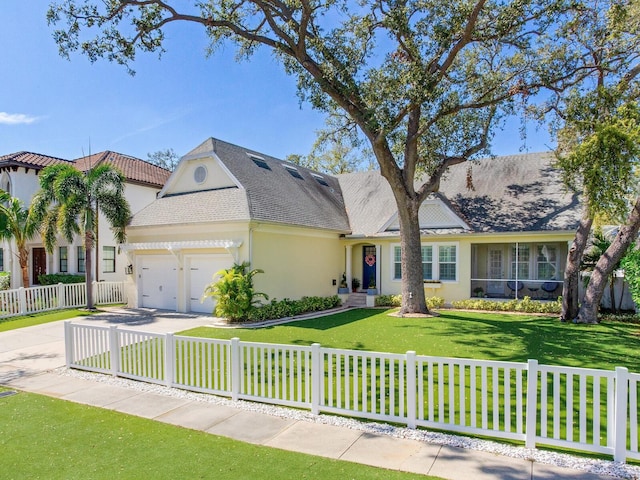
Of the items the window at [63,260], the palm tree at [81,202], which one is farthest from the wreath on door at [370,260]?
the window at [63,260]

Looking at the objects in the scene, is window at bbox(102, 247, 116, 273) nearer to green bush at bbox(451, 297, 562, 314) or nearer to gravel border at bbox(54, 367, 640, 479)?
gravel border at bbox(54, 367, 640, 479)

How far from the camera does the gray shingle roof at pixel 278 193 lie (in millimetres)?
15805

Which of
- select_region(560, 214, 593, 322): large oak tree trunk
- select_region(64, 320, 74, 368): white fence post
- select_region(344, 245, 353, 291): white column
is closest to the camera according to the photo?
select_region(64, 320, 74, 368): white fence post

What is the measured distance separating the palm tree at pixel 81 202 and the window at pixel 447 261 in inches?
550

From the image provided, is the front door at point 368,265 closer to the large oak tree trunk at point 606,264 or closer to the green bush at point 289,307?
the green bush at point 289,307

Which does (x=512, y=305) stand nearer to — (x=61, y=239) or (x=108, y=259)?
(x=108, y=259)

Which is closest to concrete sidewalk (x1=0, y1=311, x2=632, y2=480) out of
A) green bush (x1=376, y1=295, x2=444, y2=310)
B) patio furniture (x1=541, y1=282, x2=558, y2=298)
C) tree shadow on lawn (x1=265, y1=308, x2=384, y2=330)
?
tree shadow on lawn (x1=265, y1=308, x2=384, y2=330)

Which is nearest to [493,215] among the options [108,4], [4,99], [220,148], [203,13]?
[220,148]

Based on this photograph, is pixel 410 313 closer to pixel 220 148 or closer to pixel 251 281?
pixel 251 281

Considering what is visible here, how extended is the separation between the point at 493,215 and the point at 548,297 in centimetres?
449

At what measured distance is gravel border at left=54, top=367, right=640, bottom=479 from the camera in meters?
4.29

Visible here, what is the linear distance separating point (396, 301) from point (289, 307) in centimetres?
537

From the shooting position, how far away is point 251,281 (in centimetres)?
1406

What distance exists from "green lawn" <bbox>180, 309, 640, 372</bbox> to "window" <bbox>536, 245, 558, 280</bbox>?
4.25m
